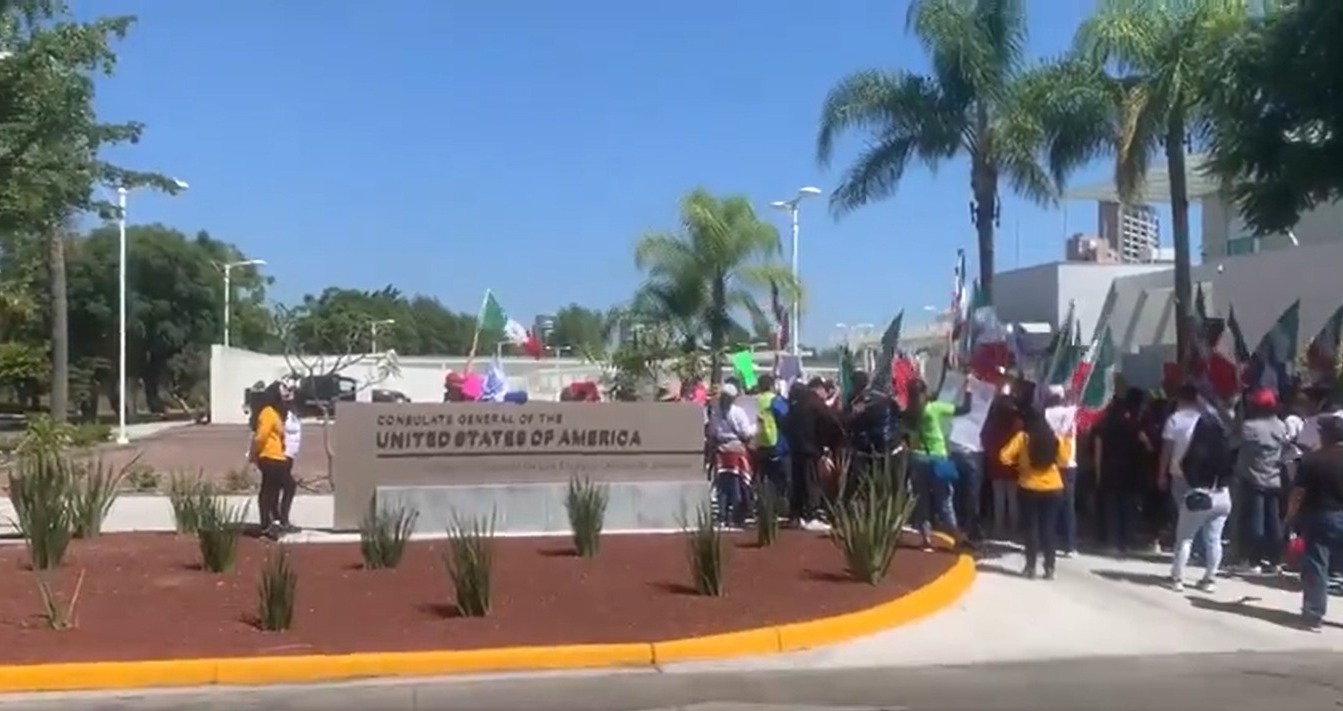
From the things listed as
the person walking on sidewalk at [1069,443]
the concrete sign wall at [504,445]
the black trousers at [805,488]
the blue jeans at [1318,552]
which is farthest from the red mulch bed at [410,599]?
the blue jeans at [1318,552]

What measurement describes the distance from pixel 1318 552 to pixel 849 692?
444cm

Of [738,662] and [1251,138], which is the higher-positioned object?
[1251,138]

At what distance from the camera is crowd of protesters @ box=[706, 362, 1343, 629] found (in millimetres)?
13734

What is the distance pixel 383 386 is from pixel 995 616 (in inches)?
2022

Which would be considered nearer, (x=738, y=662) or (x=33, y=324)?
(x=738, y=662)

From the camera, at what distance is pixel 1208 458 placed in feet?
45.1

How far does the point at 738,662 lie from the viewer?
36.9 feet

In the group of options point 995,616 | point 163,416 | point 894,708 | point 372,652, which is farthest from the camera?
point 163,416

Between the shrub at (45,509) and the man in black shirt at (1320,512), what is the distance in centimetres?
1019

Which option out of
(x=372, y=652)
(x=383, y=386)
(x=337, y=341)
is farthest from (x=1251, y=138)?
(x=383, y=386)

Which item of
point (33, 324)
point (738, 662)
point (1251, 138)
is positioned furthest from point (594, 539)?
point (33, 324)

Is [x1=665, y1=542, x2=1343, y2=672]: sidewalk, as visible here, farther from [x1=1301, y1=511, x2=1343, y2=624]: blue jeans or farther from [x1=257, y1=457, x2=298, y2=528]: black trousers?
[x1=257, y1=457, x2=298, y2=528]: black trousers

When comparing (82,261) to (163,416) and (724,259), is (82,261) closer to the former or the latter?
(163,416)

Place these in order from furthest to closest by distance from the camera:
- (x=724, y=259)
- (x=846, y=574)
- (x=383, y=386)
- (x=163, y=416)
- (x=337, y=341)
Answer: (x=163, y=416) < (x=383, y=386) < (x=724, y=259) < (x=337, y=341) < (x=846, y=574)
